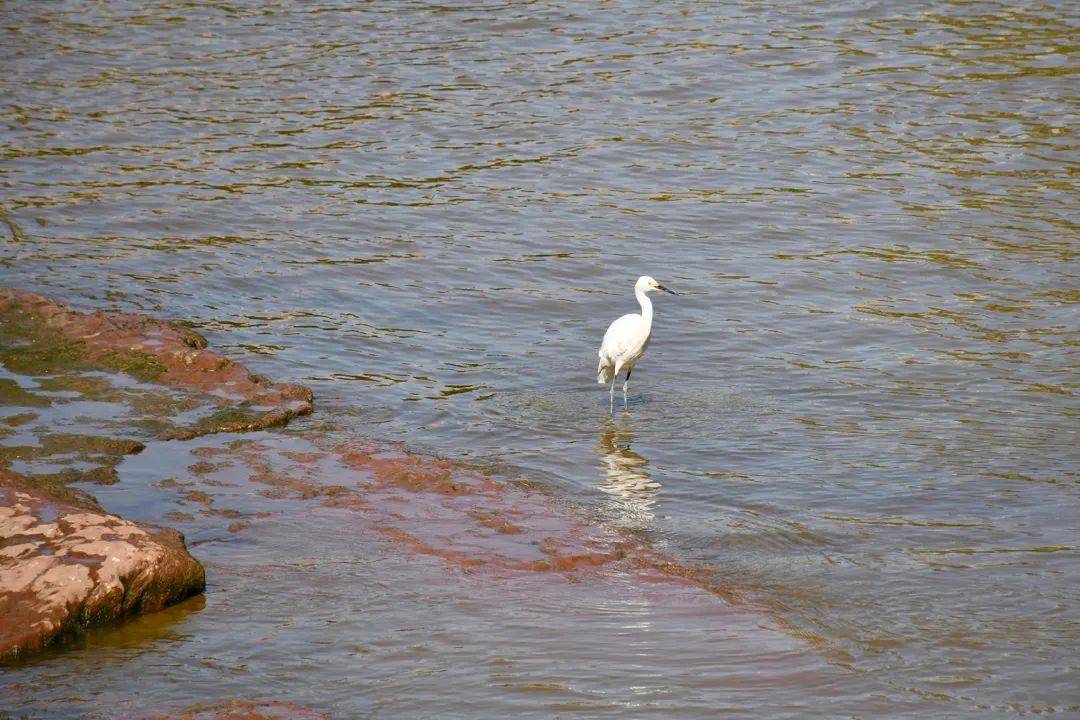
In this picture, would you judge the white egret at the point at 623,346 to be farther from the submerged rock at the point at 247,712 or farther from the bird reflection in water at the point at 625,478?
the submerged rock at the point at 247,712

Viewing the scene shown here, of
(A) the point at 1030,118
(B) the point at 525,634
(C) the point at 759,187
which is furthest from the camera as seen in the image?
(A) the point at 1030,118

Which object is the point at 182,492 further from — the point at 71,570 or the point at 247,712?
the point at 247,712

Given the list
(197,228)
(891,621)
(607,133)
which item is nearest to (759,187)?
(607,133)

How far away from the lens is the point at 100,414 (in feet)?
25.4

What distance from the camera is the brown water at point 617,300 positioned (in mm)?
5266

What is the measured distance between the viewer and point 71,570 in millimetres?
5188

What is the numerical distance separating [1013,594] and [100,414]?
5.14 meters

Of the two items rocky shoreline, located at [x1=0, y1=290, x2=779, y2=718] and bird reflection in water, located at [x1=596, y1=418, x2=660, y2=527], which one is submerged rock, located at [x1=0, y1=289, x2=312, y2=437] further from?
bird reflection in water, located at [x1=596, y1=418, x2=660, y2=527]

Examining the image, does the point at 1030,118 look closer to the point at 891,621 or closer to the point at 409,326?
the point at 409,326

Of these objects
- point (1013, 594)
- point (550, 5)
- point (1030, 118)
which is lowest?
point (1013, 594)

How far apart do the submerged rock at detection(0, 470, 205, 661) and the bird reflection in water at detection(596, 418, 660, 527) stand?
2.49 metres

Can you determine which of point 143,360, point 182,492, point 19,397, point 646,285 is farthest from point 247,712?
point 646,285

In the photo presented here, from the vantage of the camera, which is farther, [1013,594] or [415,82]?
[415,82]

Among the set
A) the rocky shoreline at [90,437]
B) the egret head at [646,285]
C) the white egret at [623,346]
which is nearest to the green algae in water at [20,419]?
the rocky shoreline at [90,437]
